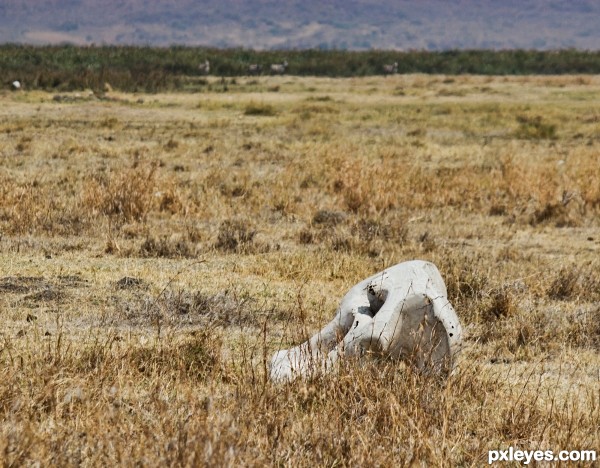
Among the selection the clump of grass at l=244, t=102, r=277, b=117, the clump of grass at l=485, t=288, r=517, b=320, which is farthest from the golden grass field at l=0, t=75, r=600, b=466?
the clump of grass at l=244, t=102, r=277, b=117

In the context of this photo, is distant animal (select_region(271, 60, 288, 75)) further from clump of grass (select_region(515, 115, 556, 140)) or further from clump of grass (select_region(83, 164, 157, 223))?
clump of grass (select_region(83, 164, 157, 223))

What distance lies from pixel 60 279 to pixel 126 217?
320 centimetres

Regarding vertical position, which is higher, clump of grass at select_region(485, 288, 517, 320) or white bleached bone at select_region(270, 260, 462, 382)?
white bleached bone at select_region(270, 260, 462, 382)

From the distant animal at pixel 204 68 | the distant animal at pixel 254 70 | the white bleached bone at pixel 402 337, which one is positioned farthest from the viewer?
the distant animal at pixel 254 70

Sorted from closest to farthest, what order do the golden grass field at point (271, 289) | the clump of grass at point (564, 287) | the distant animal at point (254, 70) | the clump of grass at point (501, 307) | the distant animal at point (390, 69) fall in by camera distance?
the golden grass field at point (271, 289) → the clump of grass at point (501, 307) → the clump of grass at point (564, 287) → the distant animal at point (254, 70) → the distant animal at point (390, 69)

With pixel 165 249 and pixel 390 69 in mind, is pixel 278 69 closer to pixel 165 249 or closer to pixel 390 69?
pixel 390 69

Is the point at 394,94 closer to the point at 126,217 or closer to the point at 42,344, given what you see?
the point at 126,217

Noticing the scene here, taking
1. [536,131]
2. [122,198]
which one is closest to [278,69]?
[536,131]

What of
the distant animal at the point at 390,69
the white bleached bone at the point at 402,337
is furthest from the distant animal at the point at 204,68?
the white bleached bone at the point at 402,337

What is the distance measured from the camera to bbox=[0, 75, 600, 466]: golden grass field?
4336 millimetres

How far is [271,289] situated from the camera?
8094mm

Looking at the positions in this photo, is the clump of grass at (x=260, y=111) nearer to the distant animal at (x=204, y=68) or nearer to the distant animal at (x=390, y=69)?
the distant animal at (x=204, y=68)

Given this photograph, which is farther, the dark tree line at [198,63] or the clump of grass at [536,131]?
the dark tree line at [198,63]

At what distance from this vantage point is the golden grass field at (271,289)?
4.34 metres
